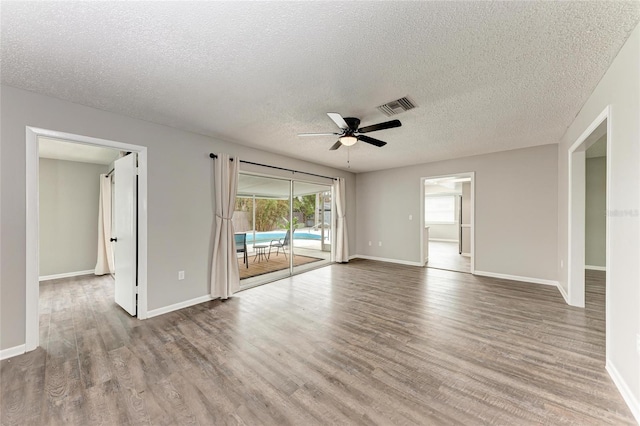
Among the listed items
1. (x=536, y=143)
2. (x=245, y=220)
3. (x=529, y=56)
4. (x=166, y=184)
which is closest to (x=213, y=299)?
(x=245, y=220)

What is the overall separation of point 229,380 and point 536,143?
5.74m

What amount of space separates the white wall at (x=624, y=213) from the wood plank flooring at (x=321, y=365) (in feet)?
0.97

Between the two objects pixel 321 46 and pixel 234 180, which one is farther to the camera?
pixel 234 180

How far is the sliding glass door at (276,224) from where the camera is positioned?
4.68 meters

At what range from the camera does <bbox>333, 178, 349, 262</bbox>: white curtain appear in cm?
642

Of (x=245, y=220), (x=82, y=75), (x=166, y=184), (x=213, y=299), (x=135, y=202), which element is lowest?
(x=213, y=299)

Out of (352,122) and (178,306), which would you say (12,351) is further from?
(352,122)

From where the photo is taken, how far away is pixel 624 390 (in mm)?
1723

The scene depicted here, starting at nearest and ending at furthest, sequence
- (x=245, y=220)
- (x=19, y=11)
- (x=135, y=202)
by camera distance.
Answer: (x=19, y=11) < (x=135, y=202) < (x=245, y=220)

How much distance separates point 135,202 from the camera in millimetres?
3154

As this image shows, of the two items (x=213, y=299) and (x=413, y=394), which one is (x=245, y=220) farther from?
(x=413, y=394)

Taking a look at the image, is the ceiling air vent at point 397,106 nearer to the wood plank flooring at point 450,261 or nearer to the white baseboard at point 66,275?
the wood plank flooring at point 450,261

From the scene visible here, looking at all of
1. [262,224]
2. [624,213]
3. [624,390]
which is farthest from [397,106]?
[262,224]

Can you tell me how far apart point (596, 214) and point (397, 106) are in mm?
6189
